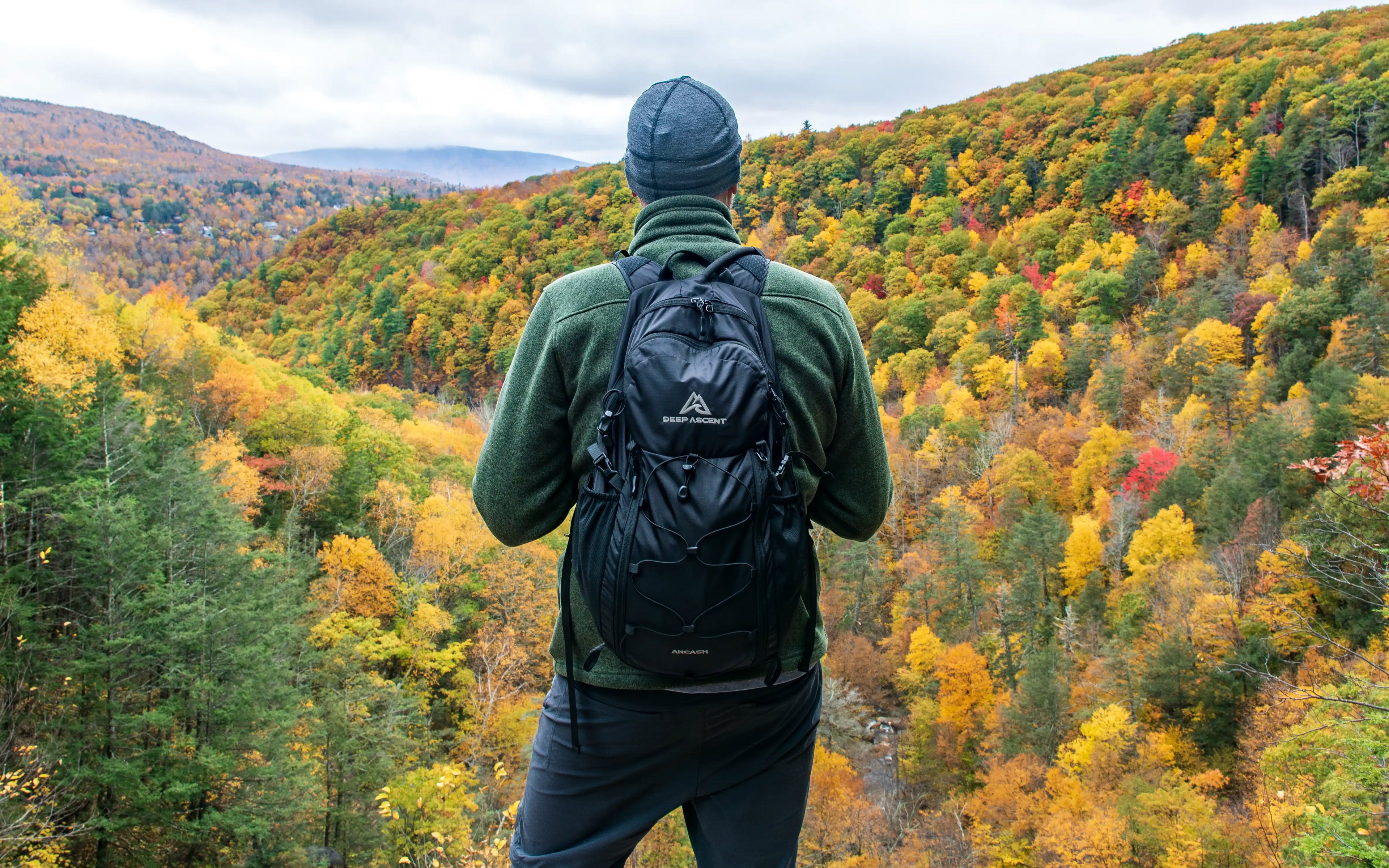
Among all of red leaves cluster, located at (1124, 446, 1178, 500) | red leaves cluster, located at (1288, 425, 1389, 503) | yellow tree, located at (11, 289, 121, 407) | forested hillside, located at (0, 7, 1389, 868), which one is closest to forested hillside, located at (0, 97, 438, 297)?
forested hillside, located at (0, 7, 1389, 868)

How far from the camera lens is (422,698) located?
81.9ft

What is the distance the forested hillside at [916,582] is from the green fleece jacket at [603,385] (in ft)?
13.2

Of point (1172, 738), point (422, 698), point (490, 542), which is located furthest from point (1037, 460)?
point (422, 698)

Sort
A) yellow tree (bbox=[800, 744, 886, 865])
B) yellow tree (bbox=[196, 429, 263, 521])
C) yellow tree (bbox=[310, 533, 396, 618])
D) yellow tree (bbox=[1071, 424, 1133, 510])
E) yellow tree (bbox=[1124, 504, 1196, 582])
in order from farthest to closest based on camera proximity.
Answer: yellow tree (bbox=[1071, 424, 1133, 510])
yellow tree (bbox=[1124, 504, 1196, 582])
yellow tree (bbox=[310, 533, 396, 618])
yellow tree (bbox=[800, 744, 886, 865])
yellow tree (bbox=[196, 429, 263, 521])

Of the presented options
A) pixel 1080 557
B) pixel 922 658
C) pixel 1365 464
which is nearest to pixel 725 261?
pixel 1365 464

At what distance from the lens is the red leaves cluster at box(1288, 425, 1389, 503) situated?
695 cm

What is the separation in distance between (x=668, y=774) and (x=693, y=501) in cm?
72

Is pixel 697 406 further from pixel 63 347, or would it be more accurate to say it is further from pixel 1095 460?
pixel 1095 460

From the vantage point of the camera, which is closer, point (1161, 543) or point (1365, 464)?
point (1365, 464)

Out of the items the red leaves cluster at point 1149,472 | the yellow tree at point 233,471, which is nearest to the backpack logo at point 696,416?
the yellow tree at point 233,471

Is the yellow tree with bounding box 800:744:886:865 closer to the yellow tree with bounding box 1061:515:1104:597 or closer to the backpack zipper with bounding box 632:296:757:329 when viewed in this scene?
the yellow tree with bounding box 1061:515:1104:597

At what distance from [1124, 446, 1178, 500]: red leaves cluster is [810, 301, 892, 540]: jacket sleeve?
46008 mm

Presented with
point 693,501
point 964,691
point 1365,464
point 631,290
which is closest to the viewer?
point 693,501

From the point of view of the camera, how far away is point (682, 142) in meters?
1.76
